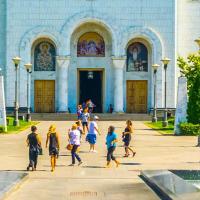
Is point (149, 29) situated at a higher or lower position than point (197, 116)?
higher

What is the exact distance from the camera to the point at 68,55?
56438mm

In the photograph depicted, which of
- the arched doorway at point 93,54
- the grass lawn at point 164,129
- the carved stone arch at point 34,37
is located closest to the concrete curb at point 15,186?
the grass lawn at point 164,129

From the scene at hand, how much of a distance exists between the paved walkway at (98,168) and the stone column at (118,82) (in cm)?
2175

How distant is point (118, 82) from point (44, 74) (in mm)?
6212

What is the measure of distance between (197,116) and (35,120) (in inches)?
703

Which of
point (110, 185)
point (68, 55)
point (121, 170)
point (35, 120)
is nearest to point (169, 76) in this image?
point (68, 55)

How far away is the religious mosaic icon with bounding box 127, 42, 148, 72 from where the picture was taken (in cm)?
5806

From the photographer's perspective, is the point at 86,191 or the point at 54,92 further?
the point at 54,92

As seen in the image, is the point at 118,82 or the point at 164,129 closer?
the point at 164,129

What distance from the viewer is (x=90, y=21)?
56.8 m

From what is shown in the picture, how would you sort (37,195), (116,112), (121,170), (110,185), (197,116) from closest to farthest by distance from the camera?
(37,195) < (110,185) < (121,170) < (197,116) < (116,112)

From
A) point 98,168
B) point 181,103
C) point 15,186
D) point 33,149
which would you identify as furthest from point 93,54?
point 15,186

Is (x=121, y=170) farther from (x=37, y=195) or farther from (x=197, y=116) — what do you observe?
(x=197, y=116)

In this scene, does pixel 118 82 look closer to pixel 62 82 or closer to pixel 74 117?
pixel 62 82
